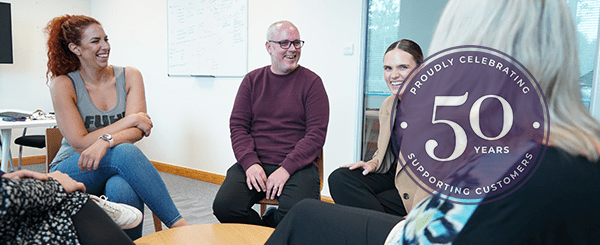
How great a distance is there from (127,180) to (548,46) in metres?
1.60

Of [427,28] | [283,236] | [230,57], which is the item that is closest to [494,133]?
[283,236]

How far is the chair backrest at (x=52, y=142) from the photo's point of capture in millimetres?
1884

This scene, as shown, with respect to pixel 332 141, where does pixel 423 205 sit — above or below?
above

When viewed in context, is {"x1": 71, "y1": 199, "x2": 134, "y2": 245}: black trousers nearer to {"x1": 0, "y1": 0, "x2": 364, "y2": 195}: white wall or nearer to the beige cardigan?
the beige cardigan

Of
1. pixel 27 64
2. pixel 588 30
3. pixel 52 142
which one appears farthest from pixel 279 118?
pixel 27 64

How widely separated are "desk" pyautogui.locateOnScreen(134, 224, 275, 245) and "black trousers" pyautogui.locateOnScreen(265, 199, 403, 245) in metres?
0.32

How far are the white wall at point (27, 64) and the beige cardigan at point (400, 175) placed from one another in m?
4.27

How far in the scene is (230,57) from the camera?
139 inches

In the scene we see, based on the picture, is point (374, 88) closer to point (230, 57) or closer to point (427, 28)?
point (427, 28)

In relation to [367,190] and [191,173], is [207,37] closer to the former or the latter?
[191,173]

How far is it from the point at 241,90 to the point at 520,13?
1.59 m

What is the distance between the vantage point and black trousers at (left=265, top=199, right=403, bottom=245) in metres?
0.90

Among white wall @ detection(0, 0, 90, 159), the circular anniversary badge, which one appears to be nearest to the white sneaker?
the circular anniversary badge

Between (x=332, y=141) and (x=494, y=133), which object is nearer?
(x=494, y=133)
